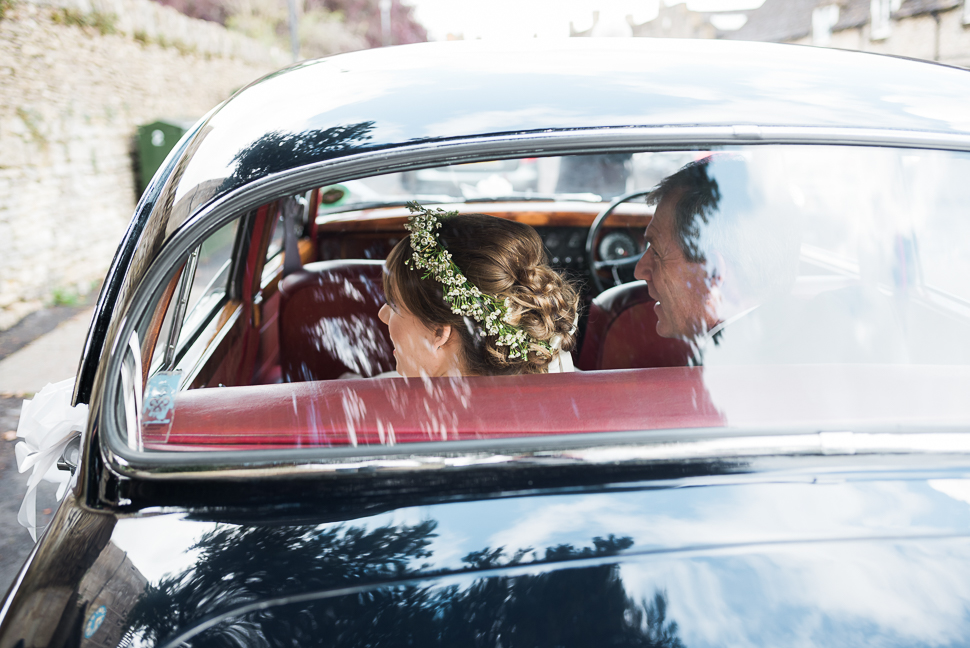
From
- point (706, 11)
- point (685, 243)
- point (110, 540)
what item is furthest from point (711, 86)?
point (706, 11)

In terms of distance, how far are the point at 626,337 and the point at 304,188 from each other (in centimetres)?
123

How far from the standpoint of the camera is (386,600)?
102 cm

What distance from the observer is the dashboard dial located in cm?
339

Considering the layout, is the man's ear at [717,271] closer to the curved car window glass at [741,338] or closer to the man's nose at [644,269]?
the curved car window glass at [741,338]

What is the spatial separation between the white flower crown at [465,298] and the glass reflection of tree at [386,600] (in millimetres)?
616

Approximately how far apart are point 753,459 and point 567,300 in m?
0.74

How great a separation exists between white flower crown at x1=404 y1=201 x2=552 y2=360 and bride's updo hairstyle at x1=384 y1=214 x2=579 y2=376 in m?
0.01

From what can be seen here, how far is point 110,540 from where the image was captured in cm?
106

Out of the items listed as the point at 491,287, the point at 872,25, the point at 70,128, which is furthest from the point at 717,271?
the point at 872,25

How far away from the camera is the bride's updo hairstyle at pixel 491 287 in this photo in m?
1.60

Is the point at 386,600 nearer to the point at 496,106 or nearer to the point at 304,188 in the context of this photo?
the point at 304,188

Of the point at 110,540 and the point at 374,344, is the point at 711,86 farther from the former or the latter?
the point at 374,344

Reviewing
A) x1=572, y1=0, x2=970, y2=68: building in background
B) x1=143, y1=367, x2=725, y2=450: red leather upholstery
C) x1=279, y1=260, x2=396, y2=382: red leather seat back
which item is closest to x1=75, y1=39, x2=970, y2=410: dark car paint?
x1=143, y1=367, x2=725, y2=450: red leather upholstery

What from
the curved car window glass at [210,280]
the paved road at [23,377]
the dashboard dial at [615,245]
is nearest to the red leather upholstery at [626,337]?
the dashboard dial at [615,245]
